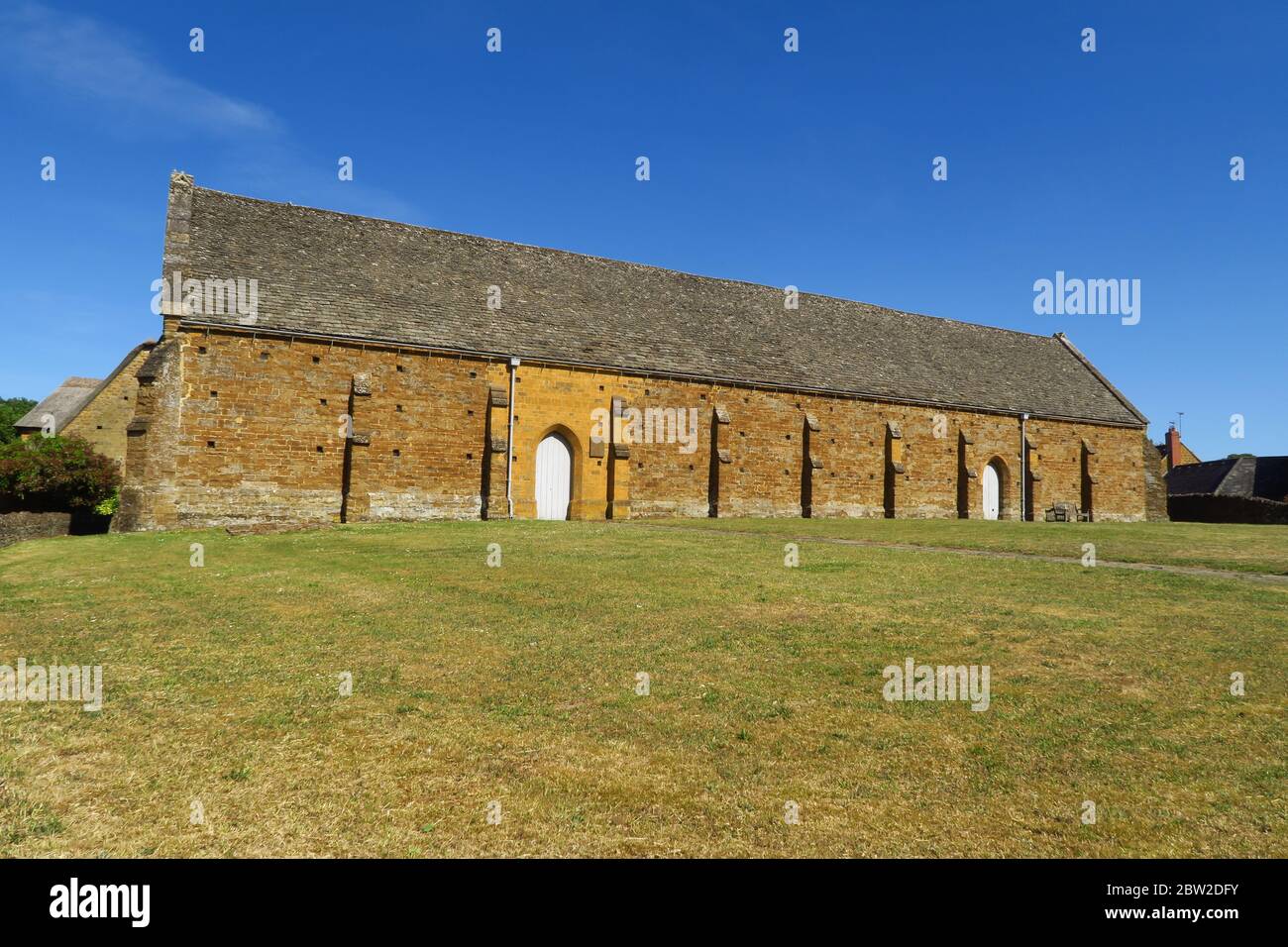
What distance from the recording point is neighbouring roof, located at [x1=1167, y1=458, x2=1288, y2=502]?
50719 millimetres

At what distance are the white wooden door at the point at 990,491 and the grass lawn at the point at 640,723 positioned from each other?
24.8 metres

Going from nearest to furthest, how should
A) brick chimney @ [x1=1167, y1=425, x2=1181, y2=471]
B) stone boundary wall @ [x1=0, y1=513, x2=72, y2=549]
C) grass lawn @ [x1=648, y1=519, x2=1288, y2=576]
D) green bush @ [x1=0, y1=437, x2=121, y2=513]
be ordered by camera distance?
grass lawn @ [x1=648, y1=519, x2=1288, y2=576], stone boundary wall @ [x1=0, y1=513, x2=72, y2=549], green bush @ [x1=0, y1=437, x2=121, y2=513], brick chimney @ [x1=1167, y1=425, x2=1181, y2=471]

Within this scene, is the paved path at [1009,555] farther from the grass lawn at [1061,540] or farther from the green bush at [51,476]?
the green bush at [51,476]

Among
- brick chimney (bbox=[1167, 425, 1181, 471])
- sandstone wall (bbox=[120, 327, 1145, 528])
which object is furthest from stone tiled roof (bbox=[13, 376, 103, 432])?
brick chimney (bbox=[1167, 425, 1181, 471])

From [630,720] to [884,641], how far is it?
147 inches

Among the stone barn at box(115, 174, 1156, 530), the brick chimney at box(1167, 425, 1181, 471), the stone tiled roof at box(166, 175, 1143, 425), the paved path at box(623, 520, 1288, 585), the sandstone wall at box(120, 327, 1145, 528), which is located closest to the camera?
the paved path at box(623, 520, 1288, 585)

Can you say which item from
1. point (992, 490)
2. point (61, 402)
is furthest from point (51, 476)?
point (992, 490)

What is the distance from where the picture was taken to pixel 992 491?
3594 centimetres

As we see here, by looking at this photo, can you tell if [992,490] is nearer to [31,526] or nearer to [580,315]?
[580,315]

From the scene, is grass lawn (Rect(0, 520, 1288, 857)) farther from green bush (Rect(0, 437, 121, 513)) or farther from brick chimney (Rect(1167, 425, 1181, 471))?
brick chimney (Rect(1167, 425, 1181, 471))

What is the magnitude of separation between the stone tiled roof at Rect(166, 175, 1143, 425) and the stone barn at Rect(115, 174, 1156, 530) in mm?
123

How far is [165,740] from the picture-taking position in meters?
5.04
